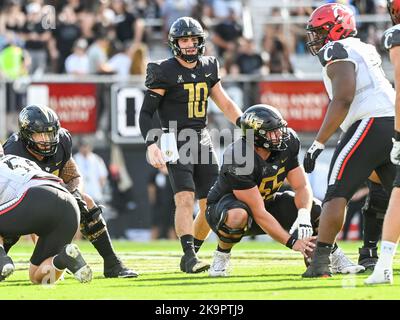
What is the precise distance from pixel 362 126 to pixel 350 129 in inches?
4.3

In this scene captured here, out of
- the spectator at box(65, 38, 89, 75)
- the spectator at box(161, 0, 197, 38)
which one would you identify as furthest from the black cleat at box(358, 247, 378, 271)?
the spectator at box(161, 0, 197, 38)

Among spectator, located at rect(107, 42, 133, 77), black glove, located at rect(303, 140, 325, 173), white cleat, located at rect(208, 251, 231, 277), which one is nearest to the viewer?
black glove, located at rect(303, 140, 325, 173)

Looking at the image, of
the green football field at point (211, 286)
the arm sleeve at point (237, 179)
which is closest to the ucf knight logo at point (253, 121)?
the arm sleeve at point (237, 179)

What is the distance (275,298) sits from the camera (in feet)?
20.2

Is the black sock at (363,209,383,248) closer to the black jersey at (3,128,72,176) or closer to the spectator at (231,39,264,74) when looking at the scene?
the black jersey at (3,128,72,176)

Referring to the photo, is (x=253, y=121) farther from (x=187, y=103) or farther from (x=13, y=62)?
(x=13, y=62)

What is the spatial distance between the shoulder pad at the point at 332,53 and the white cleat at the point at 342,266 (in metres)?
1.46

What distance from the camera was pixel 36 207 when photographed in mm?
7016

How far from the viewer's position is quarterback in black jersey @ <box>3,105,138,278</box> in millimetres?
7801

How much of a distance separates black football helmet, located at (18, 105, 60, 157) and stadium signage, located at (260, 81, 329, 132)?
8044mm

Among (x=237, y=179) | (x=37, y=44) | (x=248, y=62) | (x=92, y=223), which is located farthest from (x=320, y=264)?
(x=37, y=44)

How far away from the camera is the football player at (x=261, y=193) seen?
7.69 m
